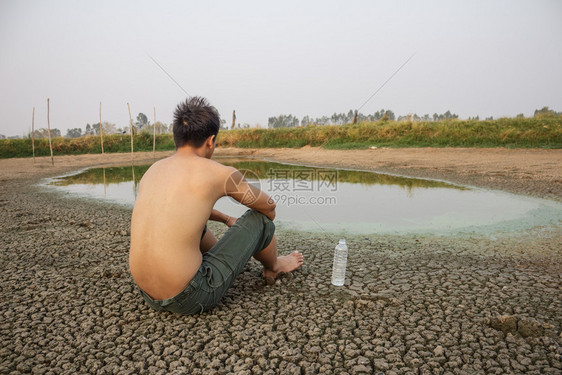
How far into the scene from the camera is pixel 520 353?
2016 millimetres

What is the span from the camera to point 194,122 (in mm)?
2227

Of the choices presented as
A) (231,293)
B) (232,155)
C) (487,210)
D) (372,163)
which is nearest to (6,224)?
(231,293)

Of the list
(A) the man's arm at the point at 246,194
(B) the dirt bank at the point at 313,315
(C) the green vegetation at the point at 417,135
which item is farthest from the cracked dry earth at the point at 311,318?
(C) the green vegetation at the point at 417,135

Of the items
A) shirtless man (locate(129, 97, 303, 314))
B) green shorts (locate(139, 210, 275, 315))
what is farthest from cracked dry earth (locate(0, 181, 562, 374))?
shirtless man (locate(129, 97, 303, 314))

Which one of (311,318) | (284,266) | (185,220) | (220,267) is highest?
(185,220)

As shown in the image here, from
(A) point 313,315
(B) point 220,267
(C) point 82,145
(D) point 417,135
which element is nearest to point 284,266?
(A) point 313,315

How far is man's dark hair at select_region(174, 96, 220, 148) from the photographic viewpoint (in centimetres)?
223

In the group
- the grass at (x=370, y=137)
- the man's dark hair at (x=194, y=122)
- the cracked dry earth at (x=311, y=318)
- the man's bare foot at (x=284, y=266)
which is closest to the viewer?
the cracked dry earth at (x=311, y=318)

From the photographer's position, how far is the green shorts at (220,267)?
2.26 metres

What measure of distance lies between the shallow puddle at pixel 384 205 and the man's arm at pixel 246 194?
2.62 m

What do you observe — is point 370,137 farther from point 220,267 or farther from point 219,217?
point 220,267

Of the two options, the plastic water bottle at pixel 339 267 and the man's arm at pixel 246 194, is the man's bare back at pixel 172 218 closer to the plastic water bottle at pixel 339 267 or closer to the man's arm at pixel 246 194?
the man's arm at pixel 246 194

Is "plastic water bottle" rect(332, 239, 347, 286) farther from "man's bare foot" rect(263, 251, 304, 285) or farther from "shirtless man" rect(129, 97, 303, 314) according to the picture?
"shirtless man" rect(129, 97, 303, 314)

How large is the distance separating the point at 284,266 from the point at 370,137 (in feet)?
66.3
